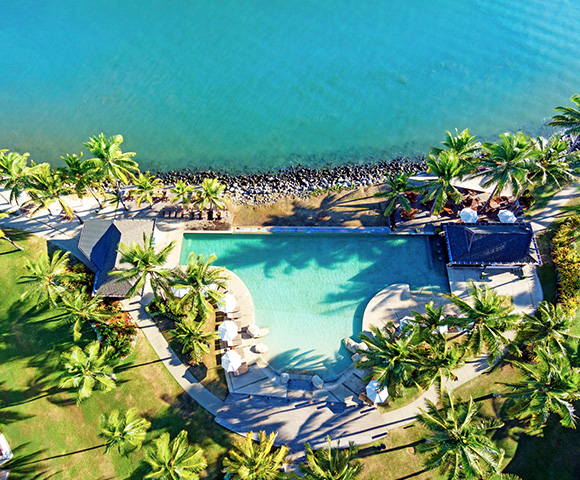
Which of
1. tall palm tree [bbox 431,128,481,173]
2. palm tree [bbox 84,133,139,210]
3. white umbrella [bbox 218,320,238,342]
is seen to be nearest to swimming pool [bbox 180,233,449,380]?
white umbrella [bbox 218,320,238,342]

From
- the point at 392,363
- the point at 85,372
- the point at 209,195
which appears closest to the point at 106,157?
the point at 209,195

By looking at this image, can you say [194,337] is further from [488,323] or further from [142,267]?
[488,323]

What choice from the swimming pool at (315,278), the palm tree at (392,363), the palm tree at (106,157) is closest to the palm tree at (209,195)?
the swimming pool at (315,278)

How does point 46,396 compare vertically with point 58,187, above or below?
below

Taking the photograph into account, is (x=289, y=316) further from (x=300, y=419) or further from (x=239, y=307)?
(x=300, y=419)

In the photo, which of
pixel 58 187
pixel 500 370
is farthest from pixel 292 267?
pixel 58 187

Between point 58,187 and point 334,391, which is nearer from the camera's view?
point 334,391
